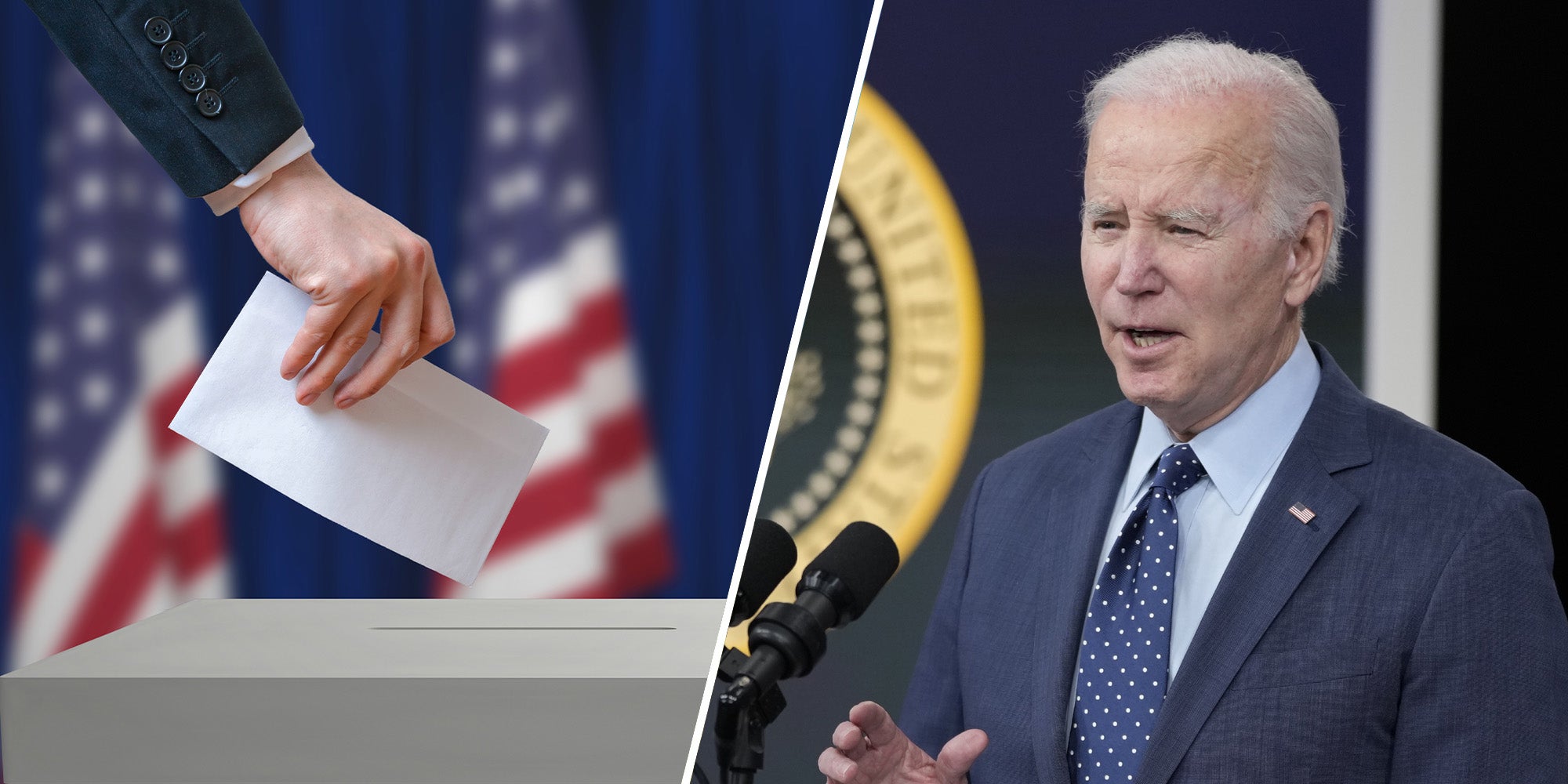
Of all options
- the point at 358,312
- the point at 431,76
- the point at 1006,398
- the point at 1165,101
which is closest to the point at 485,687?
the point at 358,312

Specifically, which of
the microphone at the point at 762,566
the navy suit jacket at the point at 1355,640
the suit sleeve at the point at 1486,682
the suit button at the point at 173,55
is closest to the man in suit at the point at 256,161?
the suit button at the point at 173,55

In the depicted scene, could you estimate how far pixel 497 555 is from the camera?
7.84 ft

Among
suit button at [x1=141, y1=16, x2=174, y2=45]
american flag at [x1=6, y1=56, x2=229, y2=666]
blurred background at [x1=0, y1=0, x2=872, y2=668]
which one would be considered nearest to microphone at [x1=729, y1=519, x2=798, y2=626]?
suit button at [x1=141, y1=16, x2=174, y2=45]

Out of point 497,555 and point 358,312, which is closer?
point 358,312

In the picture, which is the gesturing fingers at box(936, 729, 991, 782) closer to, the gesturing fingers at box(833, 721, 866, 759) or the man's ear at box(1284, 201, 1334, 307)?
the gesturing fingers at box(833, 721, 866, 759)

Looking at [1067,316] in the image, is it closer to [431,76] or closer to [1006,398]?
[1006,398]

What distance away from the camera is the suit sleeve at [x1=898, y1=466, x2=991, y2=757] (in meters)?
1.06

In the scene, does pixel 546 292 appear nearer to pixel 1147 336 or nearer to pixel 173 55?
pixel 173 55

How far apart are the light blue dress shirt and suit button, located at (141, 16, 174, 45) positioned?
861mm

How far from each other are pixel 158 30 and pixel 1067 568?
835 millimetres

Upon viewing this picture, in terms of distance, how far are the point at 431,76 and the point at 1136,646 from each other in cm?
181

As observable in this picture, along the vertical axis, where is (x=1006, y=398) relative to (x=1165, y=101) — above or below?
below

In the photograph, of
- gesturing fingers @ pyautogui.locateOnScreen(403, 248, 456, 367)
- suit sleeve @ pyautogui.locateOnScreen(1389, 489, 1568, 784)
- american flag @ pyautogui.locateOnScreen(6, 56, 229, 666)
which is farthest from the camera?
american flag @ pyautogui.locateOnScreen(6, 56, 229, 666)

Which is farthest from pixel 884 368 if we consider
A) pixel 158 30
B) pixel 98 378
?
pixel 98 378
